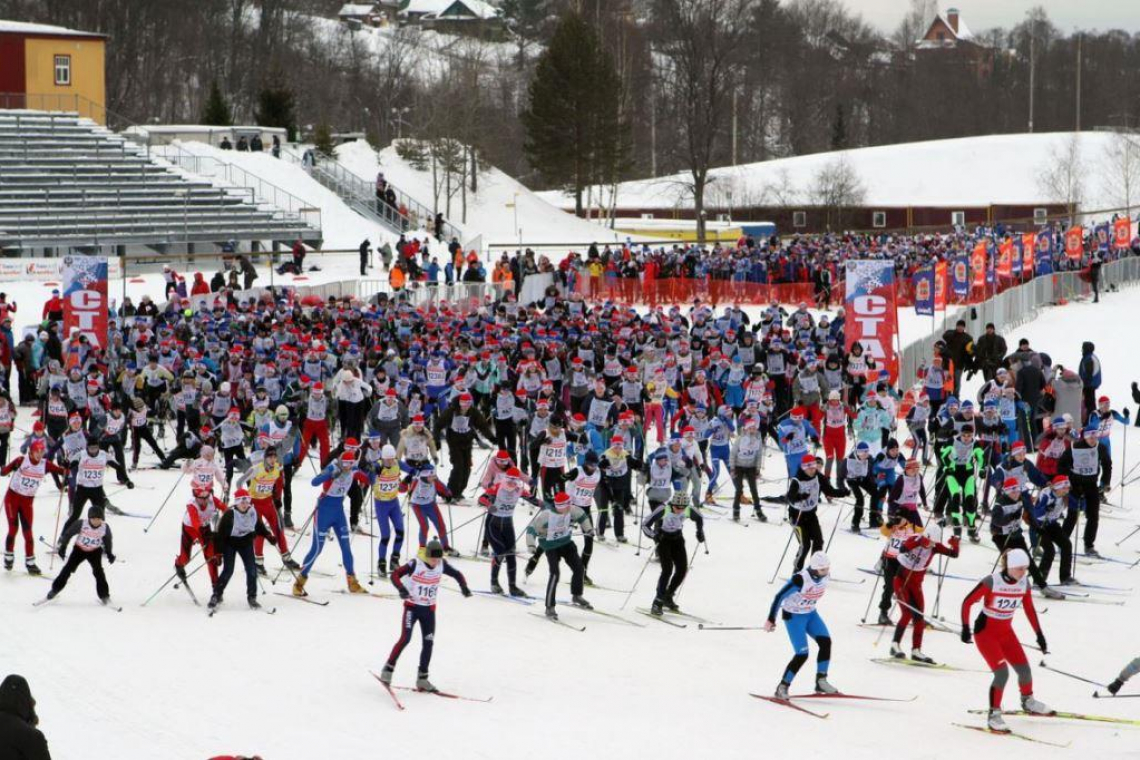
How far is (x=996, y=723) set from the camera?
37.1 feet

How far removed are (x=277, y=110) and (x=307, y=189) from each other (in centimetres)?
1338

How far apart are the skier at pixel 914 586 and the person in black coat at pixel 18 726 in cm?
748

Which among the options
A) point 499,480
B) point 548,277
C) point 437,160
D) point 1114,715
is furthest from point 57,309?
point 437,160

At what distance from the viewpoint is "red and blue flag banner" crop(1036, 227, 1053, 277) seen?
39.2 metres

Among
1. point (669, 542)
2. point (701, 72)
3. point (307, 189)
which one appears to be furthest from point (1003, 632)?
point (701, 72)

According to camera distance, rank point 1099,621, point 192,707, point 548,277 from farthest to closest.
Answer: point 548,277 → point 1099,621 → point 192,707

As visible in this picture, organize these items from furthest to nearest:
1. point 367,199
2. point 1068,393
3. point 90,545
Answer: point 367,199
point 1068,393
point 90,545

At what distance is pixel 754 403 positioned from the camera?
19.8 meters

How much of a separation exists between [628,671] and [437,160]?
45924 millimetres

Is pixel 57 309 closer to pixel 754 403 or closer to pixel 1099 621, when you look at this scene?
pixel 754 403

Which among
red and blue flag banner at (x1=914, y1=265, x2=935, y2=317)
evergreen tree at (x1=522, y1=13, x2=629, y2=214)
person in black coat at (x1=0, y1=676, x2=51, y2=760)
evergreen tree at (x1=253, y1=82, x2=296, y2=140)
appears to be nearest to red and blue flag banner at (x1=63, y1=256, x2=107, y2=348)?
red and blue flag banner at (x1=914, y1=265, x2=935, y2=317)

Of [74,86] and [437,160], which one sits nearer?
[74,86]

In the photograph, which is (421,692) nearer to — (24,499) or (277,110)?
(24,499)

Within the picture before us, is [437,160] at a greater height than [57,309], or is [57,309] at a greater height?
[437,160]
